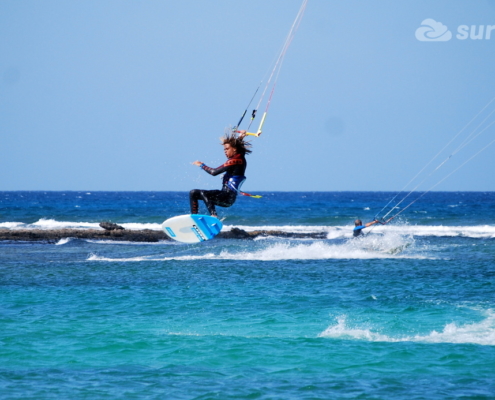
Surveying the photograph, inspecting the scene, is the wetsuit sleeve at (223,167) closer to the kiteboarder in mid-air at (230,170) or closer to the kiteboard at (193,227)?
the kiteboarder in mid-air at (230,170)

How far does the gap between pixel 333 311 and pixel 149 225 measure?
43.9 meters

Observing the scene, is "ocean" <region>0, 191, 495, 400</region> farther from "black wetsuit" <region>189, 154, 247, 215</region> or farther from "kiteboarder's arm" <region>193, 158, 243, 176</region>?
"kiteboarder's arm" <region>193, 158, 243, 176</region>

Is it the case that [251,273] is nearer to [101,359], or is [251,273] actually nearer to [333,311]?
[333,311]

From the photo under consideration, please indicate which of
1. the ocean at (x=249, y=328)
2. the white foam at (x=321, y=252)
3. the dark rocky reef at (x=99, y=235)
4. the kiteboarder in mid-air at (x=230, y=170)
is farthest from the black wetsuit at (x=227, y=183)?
the dark rocky reef at (x=99, y=235)

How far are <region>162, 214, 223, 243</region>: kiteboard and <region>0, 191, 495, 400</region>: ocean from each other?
2.20 m

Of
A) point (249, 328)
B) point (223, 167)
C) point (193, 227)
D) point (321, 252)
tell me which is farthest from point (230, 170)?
point (321, 252)

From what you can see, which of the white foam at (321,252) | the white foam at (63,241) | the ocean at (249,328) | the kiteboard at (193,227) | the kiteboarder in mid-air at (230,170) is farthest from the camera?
the white foam at (63,241)

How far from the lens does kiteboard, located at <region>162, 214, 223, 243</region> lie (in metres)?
14.7

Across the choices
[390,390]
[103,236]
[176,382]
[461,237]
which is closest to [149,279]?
[176,382]

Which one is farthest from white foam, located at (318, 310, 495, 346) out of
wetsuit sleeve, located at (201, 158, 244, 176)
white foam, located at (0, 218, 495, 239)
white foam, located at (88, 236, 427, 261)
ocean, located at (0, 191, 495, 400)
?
white foam, located at (0, 218, 495, 239)

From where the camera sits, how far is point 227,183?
44.8 ft

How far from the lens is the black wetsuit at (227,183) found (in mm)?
13508

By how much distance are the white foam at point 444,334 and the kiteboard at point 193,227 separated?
11.3 feet

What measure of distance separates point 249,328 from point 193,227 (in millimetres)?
2724
